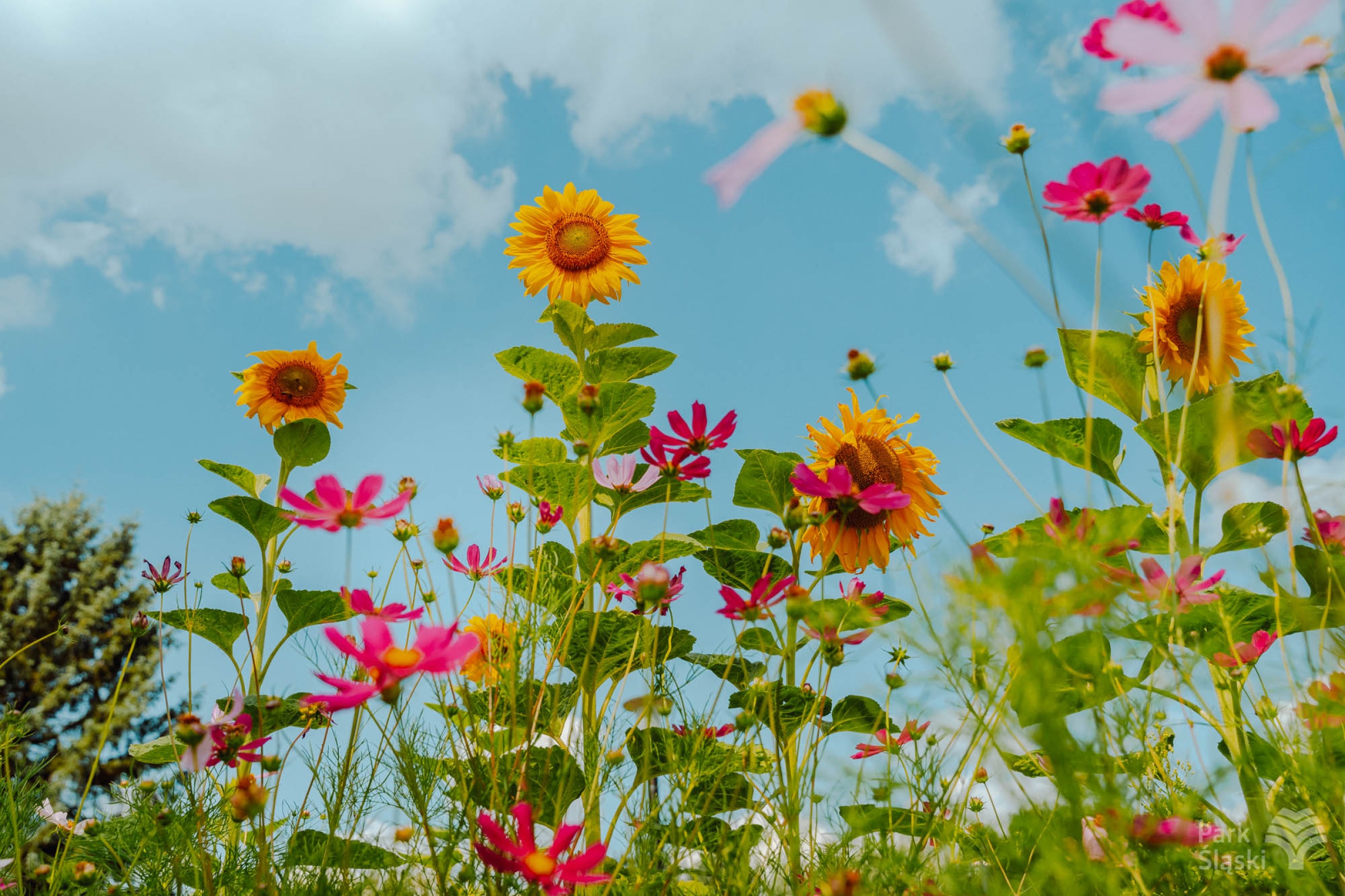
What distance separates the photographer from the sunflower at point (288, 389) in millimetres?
2119

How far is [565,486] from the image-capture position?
1.70 metres

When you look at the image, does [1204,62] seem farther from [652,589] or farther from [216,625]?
[216,625]

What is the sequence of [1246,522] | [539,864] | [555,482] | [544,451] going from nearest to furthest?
1. [539,864]
2. [1246,522]
3. [555,482]
4. [544,451]

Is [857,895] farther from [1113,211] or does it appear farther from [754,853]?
[1113,211]

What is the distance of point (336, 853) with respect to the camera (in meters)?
1.20

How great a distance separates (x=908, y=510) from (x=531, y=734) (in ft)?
3.88

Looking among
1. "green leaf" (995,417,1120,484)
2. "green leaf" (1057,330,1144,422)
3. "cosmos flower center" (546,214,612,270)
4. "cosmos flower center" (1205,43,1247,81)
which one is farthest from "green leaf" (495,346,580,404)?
"cosmos flower center" (1205,43,1247,81)

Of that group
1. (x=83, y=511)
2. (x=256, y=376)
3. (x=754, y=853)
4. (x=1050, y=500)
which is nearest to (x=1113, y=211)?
(x=1050, y=500)

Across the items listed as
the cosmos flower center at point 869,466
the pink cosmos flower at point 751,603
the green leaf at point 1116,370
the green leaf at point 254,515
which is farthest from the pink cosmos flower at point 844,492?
the green leaf at point 254,515

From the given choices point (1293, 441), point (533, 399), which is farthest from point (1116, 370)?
point (533, 399)

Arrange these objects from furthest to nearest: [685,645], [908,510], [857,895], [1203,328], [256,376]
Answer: [256,376] < [908,510] < [685,645] < [1203,328] < [857,895]

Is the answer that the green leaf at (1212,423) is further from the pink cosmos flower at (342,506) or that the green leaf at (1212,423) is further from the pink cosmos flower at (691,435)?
the pink cosmos flower at (342,506)

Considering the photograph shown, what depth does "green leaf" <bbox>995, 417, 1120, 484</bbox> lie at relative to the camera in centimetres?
154

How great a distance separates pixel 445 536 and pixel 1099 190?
0.92m
